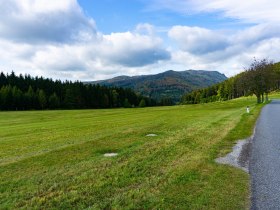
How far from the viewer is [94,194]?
7.63m

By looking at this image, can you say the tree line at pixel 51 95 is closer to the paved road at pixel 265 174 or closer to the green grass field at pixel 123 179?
the green grass field at pixel 123 179

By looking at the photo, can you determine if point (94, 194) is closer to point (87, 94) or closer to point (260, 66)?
point (260, 66)

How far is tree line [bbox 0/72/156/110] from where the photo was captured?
331 feet

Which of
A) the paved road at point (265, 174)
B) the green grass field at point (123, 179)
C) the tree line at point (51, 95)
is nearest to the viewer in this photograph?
the paved road at point (265, 174)

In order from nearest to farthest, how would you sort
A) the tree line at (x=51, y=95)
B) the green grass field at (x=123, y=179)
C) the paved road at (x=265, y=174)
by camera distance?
1. the paved road at (x=265, y=174)
2. the green grass field at (x=123, y=179)
3. the tree line at (x=51, y=95)

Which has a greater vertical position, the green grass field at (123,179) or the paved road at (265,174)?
the green grass field at (123,179)

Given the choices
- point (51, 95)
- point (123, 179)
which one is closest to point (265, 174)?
point (123, 179)

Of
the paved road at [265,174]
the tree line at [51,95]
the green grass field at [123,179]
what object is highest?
the tree line at [51,95]

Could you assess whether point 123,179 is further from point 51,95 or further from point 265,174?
point 51,95

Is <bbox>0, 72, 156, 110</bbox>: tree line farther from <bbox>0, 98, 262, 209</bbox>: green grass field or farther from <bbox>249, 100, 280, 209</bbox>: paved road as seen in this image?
<bbox>249, 100, 280, 209</bbox>: paved road

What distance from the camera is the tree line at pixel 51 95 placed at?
101m

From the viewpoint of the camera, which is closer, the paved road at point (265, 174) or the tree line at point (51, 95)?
the paved road at point (265, 174)

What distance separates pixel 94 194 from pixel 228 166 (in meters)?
5.31

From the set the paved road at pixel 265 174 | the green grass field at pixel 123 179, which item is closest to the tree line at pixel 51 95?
the green grass field at pixel 123 179
